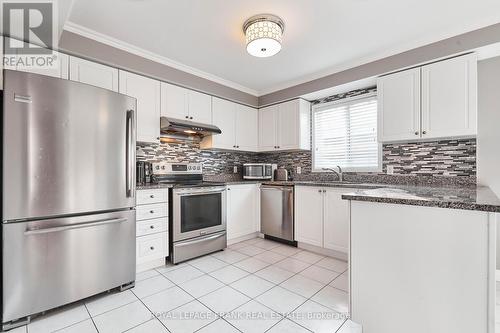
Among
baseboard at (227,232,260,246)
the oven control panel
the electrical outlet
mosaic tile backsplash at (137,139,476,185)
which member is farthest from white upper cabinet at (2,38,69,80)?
the electrical outlet

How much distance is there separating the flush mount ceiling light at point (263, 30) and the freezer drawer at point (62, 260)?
1.97 m

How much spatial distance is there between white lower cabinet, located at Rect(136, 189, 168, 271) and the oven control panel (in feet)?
1.65

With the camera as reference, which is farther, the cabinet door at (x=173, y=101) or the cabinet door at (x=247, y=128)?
the cabinet door at (x=247, y=128)

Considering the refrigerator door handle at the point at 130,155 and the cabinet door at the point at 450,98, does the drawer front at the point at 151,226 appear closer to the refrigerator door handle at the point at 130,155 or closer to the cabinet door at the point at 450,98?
the refrigerator door handle at the point at 130,155

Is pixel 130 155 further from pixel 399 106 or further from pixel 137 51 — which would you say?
pixel 399 106

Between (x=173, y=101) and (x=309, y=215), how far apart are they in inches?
92.8

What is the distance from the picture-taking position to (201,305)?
6.07ft

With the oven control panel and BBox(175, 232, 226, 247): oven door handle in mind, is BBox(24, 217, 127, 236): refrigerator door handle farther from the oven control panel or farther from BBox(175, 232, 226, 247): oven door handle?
the oven control panel

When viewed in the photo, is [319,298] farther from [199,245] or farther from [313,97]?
[313,97]

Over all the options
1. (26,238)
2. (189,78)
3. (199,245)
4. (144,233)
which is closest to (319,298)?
(199,245)

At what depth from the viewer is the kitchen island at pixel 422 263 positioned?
1.11 meters

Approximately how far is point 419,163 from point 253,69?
2.40 meters

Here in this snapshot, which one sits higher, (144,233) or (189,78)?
(189,78)

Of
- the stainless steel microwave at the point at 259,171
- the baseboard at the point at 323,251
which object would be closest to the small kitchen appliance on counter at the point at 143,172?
the stainless steel microwave at the point at 259,171
